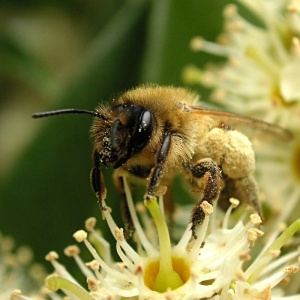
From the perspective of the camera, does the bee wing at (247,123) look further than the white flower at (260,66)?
No

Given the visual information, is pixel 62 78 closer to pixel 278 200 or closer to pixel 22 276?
pixel 22 276

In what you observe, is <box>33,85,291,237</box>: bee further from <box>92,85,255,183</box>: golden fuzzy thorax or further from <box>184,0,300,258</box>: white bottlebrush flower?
<box>184,0,300,258</box>: white bottlebrush flower

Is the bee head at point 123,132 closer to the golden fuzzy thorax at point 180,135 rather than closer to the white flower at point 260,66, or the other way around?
the golden fuzzy thorax at point 180,135

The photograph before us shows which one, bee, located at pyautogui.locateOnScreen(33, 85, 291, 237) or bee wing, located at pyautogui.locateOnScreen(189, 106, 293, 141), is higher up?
bee wing, located at pyautogui.locateOnScreen(189, 106, 293, 141)

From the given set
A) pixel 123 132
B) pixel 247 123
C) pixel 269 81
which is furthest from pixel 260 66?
pixel 123 132

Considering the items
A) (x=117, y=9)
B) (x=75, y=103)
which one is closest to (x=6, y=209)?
(x=75, y=103)

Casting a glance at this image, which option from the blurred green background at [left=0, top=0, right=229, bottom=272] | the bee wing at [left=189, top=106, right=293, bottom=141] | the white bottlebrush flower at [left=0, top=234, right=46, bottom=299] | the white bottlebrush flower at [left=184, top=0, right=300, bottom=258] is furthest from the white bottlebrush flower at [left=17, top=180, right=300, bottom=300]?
the blurred green background at [left=0, top=0, right=229, bottom=272]

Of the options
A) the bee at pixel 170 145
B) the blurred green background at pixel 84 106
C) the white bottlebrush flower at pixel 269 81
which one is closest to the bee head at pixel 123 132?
the bee at pixel 170 145
